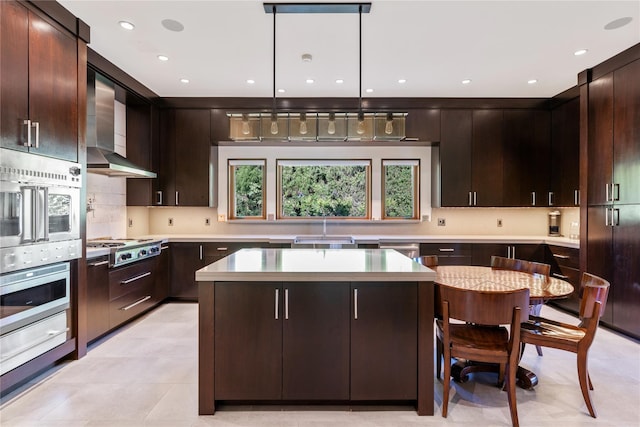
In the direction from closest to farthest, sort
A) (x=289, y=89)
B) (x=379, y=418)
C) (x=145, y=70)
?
(x=379, y=418), (x=145, y=70), (x=289, y=89)

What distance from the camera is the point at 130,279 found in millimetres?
3652

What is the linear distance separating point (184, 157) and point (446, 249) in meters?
3.81

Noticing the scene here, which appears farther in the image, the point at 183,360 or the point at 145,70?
the point at 145,70

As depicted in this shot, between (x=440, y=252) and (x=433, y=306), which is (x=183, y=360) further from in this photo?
(x=440, y=252)

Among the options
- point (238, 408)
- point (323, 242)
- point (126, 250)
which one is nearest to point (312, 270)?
point (238, 408)

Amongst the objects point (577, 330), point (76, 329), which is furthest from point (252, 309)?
point (577, 330)

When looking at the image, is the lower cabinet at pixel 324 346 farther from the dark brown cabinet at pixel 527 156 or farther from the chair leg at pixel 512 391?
the dark brown cabinet at pixel 527 156

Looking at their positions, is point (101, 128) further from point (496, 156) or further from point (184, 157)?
point (496, 156)

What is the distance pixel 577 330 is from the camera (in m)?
2.23

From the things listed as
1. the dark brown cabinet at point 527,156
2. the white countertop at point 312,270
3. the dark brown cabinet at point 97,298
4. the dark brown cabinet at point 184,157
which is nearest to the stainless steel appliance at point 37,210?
the dark brown cabinet at point 97,298

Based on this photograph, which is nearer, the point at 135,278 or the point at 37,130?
the point at 37,130

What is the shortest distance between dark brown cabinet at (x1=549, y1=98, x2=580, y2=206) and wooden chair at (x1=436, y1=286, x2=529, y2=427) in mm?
3126

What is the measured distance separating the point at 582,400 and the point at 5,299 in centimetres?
387

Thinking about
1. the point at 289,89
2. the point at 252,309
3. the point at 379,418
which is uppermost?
the point at 289,89
